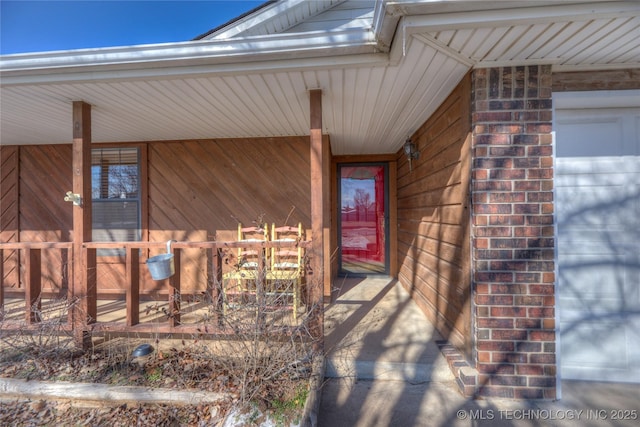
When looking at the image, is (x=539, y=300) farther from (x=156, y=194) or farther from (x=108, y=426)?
(x=156, y=194)

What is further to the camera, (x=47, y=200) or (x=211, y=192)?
(x=47, y=200)

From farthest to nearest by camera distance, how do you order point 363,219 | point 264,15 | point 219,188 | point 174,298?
point 363,219
point 219,188
point 264,15
point 174,298

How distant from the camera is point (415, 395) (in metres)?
1.95

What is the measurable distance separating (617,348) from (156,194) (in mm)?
4980

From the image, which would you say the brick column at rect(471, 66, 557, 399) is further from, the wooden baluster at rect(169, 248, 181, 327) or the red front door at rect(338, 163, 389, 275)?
the red front door at rect(338, 163, 389, 275)

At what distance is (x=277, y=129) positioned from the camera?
135 inches

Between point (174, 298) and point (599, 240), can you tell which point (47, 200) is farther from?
point (599, 240)

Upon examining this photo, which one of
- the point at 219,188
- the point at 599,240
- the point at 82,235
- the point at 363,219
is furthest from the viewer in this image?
the point at 363,219

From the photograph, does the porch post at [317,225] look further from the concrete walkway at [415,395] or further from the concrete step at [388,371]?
the concrete walkway at [415,395]

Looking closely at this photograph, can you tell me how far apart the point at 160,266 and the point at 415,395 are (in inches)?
84.0

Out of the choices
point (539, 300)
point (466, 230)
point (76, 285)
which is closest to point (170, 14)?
point (76, 285)

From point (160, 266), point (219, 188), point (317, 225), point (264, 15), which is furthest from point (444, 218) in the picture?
point (264, 15)

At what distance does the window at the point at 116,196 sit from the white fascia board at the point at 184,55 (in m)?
1.78

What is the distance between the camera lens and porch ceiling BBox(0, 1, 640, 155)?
1.47 meters
